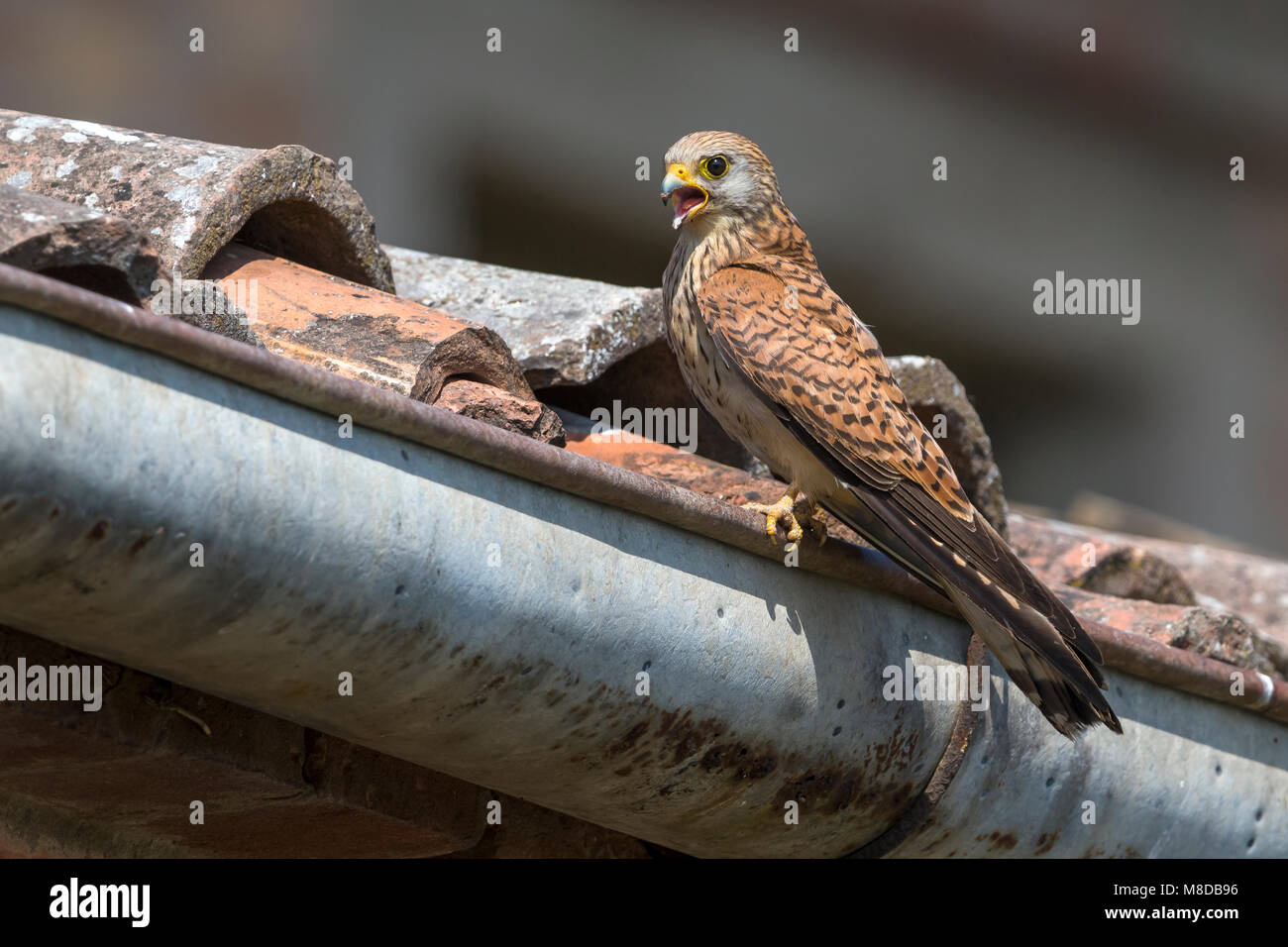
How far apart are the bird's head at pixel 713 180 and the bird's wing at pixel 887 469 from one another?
22 centimetres

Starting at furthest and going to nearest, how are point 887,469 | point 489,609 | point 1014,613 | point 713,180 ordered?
1. point 713,180
2. point 887,469
3. point 1014,613
4. point 489,609

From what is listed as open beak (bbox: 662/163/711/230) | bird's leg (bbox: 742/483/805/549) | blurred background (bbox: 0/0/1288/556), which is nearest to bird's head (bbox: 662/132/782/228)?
open beak (bbox: 662/163/711/230)

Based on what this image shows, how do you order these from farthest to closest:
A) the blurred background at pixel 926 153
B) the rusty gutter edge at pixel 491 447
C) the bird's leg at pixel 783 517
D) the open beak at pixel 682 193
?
the blurred background at pixel 926 153 < the open beak at pixel 682 193 < the bird's leg at pixel 783 517 < the rusty gutter edge at pixel 491 447

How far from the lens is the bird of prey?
95.0 inches

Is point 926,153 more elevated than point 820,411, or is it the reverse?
point 926,153

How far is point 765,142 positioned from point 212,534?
756cm

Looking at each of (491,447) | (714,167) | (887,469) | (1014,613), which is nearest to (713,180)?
(714,167)

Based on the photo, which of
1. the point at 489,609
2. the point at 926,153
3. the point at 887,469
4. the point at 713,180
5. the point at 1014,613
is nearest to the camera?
the point at 489,609

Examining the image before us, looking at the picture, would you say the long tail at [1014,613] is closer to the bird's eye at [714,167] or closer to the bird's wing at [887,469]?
the bird's wing at [887,469]

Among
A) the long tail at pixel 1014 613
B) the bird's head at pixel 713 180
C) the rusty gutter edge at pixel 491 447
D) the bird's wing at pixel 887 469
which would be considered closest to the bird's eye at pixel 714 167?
the bird's head at pixel 713 180

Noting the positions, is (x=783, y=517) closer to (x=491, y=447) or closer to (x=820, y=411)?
(x=820, y=411)

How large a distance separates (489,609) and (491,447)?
0.66 ft

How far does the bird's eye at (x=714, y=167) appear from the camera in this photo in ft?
10.7

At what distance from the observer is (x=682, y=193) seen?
3283 millimetres
